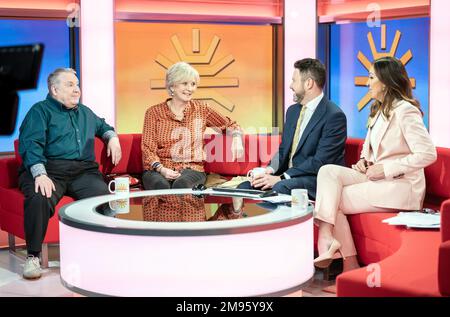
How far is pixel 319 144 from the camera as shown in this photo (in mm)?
4305

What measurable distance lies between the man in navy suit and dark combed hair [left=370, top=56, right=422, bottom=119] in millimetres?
457

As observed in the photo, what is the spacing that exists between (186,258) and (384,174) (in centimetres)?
165

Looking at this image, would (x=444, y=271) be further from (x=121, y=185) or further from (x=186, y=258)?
(x=121, y=185)

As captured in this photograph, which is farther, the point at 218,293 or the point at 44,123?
the point at 44,123

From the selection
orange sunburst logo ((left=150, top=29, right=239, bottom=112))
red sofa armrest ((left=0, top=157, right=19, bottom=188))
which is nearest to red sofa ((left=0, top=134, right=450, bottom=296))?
red sofa armrest ((left=0, top=157, right=19, bottom=188))

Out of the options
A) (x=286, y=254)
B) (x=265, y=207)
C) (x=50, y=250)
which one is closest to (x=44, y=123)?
(x=50, y=250)

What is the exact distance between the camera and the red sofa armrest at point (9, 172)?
4805 mm

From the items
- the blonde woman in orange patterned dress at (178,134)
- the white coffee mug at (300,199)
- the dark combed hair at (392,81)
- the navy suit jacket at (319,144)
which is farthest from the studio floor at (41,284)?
the dark combed hair at (392,81)

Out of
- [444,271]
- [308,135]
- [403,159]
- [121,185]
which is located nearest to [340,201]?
[403,159]

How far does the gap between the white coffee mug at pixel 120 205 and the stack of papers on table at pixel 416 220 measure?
4.50 feet

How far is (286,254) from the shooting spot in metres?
2.74

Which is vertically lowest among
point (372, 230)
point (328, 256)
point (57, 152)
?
point (328, 256)

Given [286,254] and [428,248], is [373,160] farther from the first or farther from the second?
[286,254]

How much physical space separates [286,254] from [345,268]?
126 centimetres
